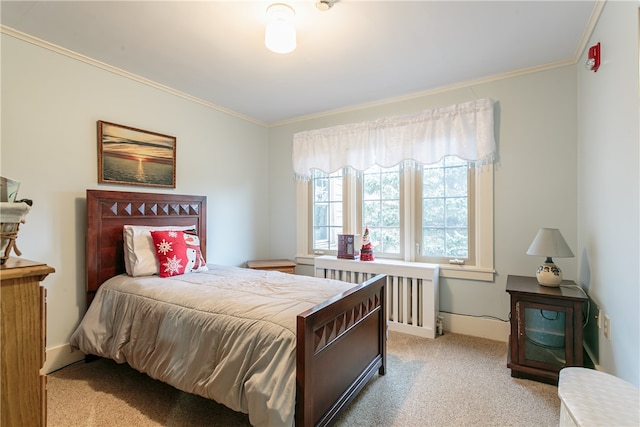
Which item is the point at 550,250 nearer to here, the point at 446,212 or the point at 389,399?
the point at 446,212

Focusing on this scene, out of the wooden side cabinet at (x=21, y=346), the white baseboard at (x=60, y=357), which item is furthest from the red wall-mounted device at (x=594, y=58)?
the white baseboard at (x=60, y=357)

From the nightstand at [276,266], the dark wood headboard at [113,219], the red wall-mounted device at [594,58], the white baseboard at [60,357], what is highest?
the red wall-mounted device at [594,58]

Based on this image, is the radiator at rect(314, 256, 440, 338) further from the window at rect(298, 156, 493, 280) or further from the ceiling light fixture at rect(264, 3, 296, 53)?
the ceiling light fixture at rect(264, 3, 296, 53)

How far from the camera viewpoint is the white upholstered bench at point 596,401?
3.41 ft

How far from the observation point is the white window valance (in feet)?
9.36

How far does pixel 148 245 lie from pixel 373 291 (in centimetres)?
188

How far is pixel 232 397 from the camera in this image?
4.90ft

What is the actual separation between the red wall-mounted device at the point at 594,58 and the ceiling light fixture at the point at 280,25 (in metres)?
1.94

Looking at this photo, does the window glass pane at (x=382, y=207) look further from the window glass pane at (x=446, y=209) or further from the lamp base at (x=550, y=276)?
the lamp base at (x=550, y=276)

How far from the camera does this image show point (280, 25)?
187 cm

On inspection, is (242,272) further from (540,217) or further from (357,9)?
(540,217)

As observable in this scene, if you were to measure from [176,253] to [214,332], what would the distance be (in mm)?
1150

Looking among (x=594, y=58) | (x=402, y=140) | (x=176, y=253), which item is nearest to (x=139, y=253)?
(x=176, y=253)

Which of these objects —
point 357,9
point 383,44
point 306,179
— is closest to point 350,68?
point 383,44
